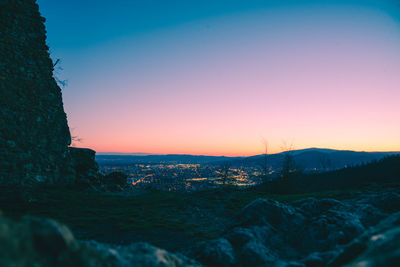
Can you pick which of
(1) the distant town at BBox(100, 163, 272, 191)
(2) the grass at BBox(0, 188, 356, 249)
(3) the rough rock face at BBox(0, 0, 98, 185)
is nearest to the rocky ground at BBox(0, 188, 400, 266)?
(2) the grass at BBox(0, 188, 356, 249)

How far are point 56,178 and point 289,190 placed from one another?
30.3 metres

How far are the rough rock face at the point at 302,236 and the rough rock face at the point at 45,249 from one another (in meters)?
2.60

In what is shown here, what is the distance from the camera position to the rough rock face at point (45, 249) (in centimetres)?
137

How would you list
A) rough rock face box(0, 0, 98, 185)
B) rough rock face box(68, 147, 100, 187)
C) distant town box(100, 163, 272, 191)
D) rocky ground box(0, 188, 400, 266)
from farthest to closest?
1. distant town box(100, 163, 272, 191)
2. rough rock face box(68, 147, 100, 187)
3. rough rock face box(0, 0, 98, 185)
4. rocky ground box(0, 188, 400, 266)

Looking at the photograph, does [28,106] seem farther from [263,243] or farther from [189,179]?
[189,179]

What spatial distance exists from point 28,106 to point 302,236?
1896 centimetres

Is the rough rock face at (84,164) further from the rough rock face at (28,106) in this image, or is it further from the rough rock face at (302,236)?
the rough rock face at (302,236)

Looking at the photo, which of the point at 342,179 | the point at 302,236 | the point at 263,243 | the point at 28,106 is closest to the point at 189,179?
the point at 342,179

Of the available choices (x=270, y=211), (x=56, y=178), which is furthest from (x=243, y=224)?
(x=56, y=178)

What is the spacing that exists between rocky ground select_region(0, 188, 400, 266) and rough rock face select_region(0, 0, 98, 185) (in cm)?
1531

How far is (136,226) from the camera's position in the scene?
9.21m

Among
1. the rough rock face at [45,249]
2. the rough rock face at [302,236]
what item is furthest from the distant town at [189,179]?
the rough rock face at [45,249]

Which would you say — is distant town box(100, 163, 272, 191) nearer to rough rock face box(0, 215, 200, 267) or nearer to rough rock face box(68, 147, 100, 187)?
rough rock face box(68, 147, 100, 187)

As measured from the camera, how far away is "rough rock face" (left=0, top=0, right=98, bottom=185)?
13516 mm
